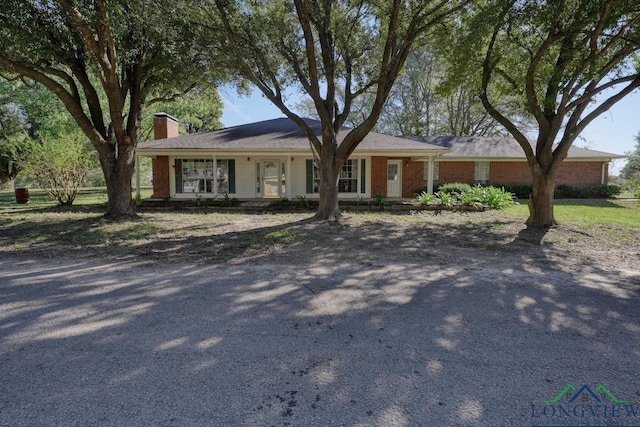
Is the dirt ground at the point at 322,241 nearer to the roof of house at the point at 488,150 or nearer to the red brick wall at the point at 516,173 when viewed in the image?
the red brick wall at the point at 516,173

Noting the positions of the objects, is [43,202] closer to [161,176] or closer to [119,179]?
[161,176]

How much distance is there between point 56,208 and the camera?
1417 cm

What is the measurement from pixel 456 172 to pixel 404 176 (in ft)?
16.7

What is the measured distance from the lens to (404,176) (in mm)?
17859

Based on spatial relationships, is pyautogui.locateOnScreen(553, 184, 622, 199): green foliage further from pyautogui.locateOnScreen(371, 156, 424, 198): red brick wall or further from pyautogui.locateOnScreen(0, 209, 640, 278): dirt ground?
pyautogui.locateOnScreen(0, 209, 640, 278): dirt ground

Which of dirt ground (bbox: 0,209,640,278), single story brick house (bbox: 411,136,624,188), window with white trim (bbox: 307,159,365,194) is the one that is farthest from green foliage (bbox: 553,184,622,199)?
dirt ground (bbox: 0,209,640,278)

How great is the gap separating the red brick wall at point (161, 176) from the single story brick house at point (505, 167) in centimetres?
1407

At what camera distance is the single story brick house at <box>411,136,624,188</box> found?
2102 centimetres

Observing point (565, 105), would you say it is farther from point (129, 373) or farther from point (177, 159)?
point (177, 159)

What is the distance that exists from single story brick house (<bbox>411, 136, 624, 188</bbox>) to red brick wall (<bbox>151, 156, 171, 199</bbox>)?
1407 centimetres

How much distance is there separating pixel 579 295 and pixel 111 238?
8.45 metres

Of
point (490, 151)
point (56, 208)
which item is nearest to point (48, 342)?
point (56, 208)

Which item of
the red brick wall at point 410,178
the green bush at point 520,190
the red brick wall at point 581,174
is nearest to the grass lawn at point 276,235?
the red brick wall at point 410,178

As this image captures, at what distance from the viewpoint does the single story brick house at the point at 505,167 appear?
21016mm
